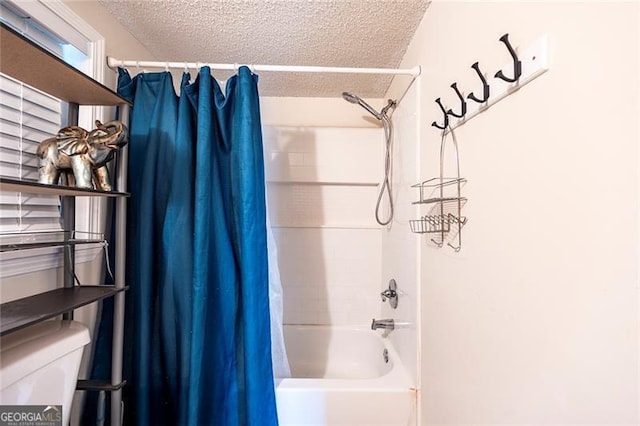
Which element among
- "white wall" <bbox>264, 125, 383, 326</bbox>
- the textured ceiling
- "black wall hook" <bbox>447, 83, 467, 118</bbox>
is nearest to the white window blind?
the textured ceiling

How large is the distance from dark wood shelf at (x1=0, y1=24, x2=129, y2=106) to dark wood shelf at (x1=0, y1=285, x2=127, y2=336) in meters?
0.71

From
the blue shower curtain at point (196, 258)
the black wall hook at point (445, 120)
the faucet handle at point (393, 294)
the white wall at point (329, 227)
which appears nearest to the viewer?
the black wall hook at point (445, 120)

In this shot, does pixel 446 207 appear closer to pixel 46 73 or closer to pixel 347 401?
pixel 347 401

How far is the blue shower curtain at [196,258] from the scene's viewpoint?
1229mm

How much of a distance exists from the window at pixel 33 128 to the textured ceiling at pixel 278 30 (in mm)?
315

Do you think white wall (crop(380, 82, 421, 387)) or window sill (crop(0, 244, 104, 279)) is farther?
white wall (crop(380, 82, 421, 387))

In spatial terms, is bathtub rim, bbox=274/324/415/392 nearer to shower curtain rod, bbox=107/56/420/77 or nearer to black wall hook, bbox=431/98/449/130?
black wall hook, bbox=431/98/449/130

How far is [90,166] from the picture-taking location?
965 millimetres

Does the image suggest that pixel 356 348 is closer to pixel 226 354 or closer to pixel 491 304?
pixel 226 354

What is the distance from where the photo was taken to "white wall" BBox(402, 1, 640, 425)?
0.47 meters

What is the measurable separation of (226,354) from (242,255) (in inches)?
18.5

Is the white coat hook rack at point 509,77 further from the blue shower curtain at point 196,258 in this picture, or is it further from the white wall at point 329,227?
the white wall at point 329,227

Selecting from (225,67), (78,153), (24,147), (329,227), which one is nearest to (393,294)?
(329,227)

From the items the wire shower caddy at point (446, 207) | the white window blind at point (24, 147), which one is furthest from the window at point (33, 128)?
the wire shower caddy at point (446, 207)
